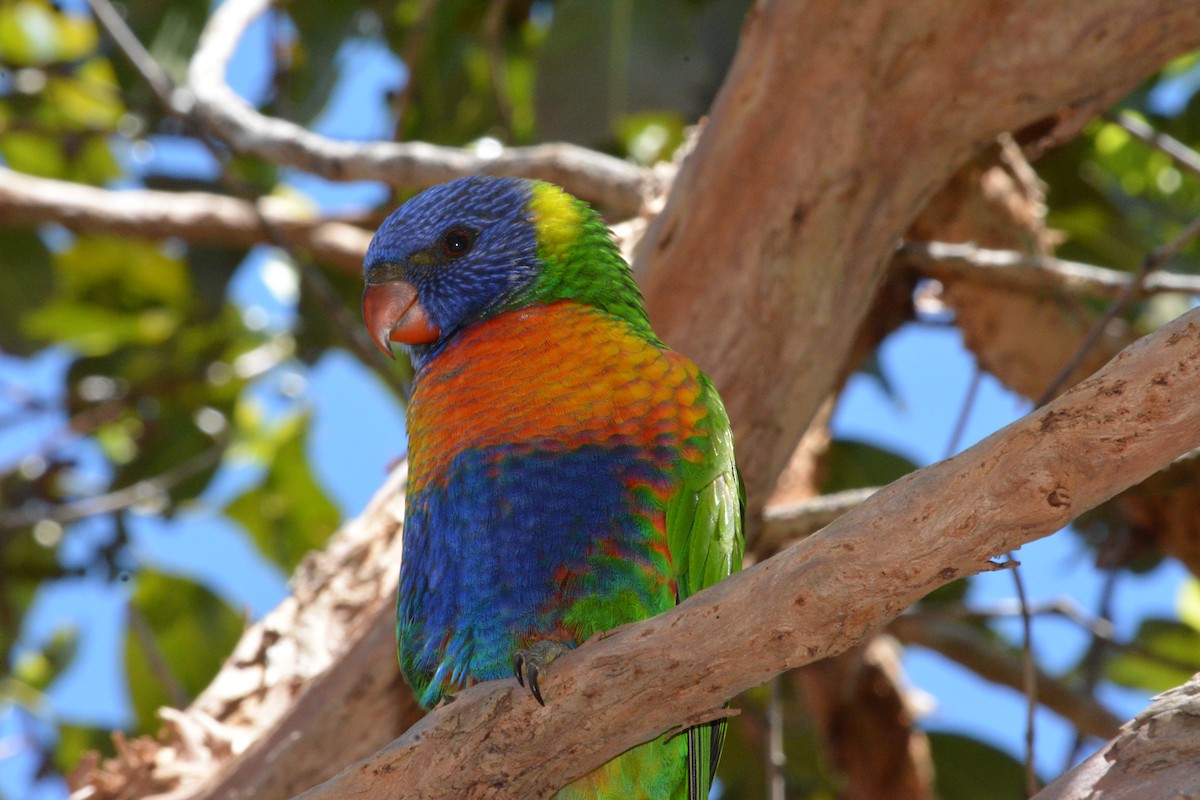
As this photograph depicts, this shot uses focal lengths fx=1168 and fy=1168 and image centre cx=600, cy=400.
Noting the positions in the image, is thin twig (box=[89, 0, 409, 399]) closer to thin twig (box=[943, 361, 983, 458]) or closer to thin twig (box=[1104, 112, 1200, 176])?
thin twig (box=[943, 361, 983, 458])

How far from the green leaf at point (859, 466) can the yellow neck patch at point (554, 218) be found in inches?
94.8

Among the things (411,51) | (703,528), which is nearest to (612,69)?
(411,51)

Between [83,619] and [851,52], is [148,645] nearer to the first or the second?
[851,52]

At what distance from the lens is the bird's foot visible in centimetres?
215

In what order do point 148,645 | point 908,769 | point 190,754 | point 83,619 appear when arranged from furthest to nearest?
point 83,619 < point 908,769 < point 148,645 < point 190,754

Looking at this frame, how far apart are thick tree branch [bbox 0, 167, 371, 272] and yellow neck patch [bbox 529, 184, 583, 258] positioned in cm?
207

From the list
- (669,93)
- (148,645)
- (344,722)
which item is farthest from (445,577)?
(669,93)

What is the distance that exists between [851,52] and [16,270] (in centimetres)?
415

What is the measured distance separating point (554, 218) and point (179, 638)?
313cm

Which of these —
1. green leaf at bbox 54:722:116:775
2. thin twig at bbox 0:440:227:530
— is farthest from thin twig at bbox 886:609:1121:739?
green leaf at bbox 54:722:116:775

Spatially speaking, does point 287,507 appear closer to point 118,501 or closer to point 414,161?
point 118,501

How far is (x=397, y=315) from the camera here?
320 cm

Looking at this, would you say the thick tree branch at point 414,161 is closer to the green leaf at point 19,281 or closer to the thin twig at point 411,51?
the thin twig at point 411,51

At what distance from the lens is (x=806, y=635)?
6.33ft
